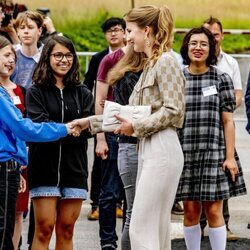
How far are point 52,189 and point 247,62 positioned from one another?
865cm

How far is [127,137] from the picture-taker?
22.9 feet

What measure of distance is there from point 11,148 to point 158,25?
1.29m

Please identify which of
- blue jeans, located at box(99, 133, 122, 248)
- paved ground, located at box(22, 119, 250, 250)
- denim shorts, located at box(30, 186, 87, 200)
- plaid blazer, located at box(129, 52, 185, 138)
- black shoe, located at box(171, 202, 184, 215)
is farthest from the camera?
black shoe, located at box(171, 202, 184, 215)

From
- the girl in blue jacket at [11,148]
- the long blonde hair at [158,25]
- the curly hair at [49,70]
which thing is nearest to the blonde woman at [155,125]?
the long blonde hair at [158,25]

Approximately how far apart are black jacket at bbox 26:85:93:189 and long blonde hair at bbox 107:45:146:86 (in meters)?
0.34

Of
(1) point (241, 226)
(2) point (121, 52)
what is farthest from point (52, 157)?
(1) point (241, 226)

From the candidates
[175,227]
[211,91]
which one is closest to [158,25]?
[211,91]

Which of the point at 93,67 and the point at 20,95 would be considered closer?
the point at 20,95

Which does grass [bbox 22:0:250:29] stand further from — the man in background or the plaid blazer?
the plaid blazer

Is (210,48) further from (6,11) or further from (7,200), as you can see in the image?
(6,11)

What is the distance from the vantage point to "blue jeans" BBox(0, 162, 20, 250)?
Answer: 6.37 m

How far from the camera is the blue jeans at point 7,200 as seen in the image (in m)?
6.37

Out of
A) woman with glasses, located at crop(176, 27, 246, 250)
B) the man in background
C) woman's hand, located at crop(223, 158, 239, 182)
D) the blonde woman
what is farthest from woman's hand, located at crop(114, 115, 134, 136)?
the man in background

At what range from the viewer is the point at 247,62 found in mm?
15070
